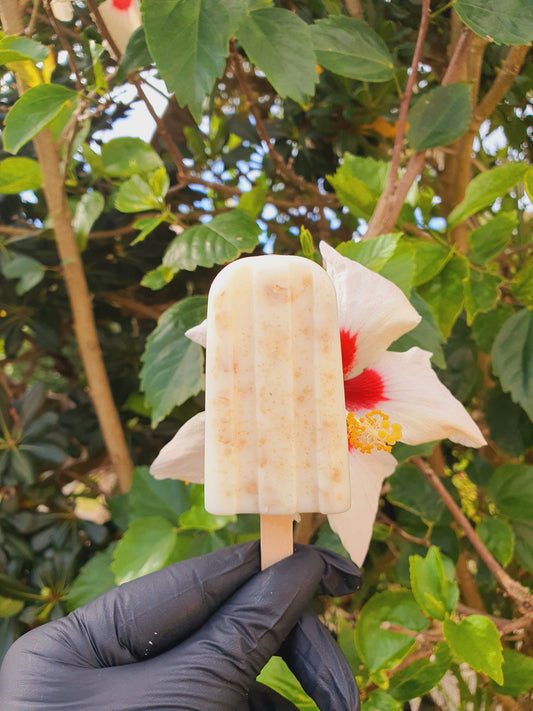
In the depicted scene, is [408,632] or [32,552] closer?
[408,632]

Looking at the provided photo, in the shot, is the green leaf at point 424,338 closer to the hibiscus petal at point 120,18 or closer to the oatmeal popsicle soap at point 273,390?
the oatmeal popsicle soap at point 273,390

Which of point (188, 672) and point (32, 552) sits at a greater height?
point (188, 672)

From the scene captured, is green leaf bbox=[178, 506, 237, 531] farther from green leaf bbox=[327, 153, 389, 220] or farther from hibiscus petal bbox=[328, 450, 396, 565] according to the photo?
green leaf bbox=[327, 153, 389, 220]

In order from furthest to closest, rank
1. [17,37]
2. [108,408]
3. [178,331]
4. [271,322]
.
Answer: [108,408] < [178,331] < [17,37] < [271,322]

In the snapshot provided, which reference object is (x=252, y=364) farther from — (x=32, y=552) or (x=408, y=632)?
(x=32, y=552)

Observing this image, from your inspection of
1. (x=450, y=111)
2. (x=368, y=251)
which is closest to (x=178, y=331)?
(x=368, y=251)

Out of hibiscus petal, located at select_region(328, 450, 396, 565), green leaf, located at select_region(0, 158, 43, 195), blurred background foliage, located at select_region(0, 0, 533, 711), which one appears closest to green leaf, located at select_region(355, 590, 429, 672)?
blurred background foliage, located at select_region(0, 0, 533, 711)
